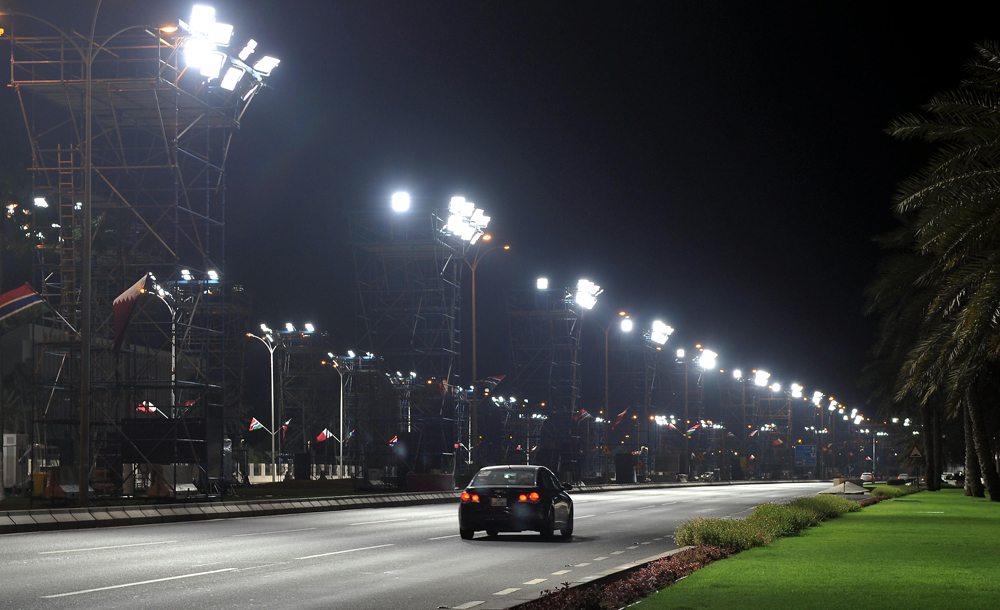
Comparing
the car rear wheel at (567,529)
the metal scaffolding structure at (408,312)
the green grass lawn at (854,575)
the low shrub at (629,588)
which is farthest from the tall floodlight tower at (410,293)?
the low shrub at (629,588)

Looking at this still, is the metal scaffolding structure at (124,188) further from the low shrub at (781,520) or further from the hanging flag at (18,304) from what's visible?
the low shrub at (781,520)

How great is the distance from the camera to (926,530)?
24.2 metres

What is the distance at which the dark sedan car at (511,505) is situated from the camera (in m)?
22.1

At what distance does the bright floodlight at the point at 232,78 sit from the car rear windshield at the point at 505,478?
2565cm

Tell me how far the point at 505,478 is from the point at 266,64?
2784 centimetres

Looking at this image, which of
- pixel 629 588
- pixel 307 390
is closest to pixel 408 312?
pixel 629 588

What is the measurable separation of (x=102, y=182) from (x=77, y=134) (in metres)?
3.34

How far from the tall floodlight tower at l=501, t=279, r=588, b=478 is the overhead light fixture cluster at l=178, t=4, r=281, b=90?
45.1 meters

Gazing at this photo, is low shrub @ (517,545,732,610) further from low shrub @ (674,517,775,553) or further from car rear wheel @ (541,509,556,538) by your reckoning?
car rear wheel @ (541,509,556,538)

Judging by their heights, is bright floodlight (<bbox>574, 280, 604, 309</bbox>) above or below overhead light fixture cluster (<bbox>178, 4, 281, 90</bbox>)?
below

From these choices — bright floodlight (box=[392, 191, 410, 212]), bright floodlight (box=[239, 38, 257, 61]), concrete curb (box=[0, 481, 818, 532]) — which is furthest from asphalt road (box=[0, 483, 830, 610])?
bright floodlight (box=[392, 191, 410, 212])

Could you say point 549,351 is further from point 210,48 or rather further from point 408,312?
point 210,48

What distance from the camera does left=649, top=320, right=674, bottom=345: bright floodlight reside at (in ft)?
341

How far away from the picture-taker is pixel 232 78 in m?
43.8
